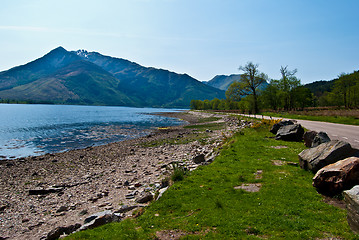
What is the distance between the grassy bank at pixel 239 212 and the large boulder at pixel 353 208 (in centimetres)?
26

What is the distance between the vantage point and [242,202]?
7781mm

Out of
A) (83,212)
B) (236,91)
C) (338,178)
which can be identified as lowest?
(83,212)

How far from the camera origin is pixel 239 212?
709cm

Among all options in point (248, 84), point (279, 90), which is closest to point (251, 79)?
point (248, 84)

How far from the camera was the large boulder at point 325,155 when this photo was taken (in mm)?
8961

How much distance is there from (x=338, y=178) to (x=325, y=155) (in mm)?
2058

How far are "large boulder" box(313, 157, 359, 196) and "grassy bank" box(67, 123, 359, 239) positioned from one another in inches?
18.7

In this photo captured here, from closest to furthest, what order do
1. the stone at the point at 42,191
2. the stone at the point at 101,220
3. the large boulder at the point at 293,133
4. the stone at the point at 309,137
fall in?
1. the stone at the point at 101,220
2. the stone at the point at 309,137
3. the stone at the point at 42,191
4. the large boulder at the point at 293,133

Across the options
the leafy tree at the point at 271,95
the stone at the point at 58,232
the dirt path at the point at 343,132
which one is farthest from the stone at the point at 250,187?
the leafy tree at the point at 271,95

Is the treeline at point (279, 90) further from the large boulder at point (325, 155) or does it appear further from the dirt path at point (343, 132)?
the large boulder at point (325, 155)

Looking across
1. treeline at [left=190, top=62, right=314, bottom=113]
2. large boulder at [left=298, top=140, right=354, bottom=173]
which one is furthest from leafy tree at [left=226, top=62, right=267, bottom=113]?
large boulder at [left=298, top=140, right=354, bottom=173]

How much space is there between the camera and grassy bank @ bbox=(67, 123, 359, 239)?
19.5ft

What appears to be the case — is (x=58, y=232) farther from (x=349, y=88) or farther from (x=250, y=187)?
(x=349, y=88)

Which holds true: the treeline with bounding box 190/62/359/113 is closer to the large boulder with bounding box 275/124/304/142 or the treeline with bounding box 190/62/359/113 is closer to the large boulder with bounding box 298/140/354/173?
the large boulder with bounding box 275/124/304/142
